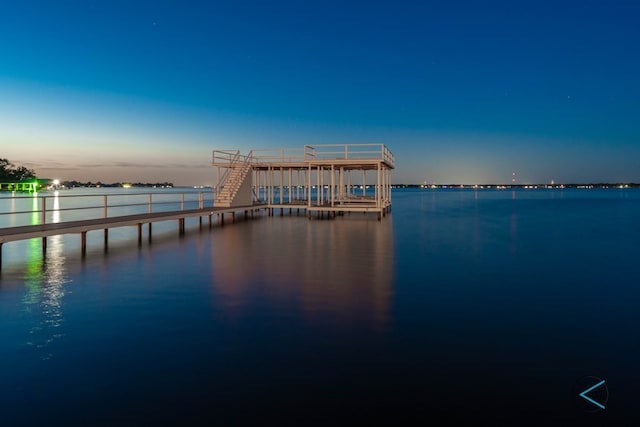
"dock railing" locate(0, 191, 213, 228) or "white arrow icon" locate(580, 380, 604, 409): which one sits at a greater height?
"dock railing" locate(0, 191, 213, 228)

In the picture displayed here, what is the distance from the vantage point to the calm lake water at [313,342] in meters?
4.32

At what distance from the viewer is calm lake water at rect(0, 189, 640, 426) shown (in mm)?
4316

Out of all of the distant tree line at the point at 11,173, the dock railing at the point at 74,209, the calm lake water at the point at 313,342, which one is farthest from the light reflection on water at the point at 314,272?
the distant tree line at the point at 11,173

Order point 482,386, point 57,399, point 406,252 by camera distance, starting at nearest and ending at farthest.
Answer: point 57,399, point 482,386, point 406,252

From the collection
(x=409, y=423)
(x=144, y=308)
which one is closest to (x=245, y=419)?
(x=409, y=423)

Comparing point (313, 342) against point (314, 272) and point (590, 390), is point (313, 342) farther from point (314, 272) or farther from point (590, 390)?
point (314, 272)

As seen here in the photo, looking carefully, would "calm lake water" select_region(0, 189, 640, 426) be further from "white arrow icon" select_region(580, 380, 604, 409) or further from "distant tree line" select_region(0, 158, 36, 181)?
"distant tree line" select_region(0, 158, 36, 181)

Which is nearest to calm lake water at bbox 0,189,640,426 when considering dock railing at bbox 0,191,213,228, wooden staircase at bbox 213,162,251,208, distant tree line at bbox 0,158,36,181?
dock railing at bbox 0,191,213,228

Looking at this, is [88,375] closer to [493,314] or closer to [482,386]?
[482,386]

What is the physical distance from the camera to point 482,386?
475 centimetres

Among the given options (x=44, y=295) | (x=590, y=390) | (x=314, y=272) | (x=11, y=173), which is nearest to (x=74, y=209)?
(x=44, y=295)

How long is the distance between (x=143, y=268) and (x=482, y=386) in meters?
9.80

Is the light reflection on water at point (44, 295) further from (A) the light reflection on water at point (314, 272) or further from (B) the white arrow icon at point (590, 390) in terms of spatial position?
(B) the white arrow icon at point (590, 390)

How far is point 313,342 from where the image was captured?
6074mm
